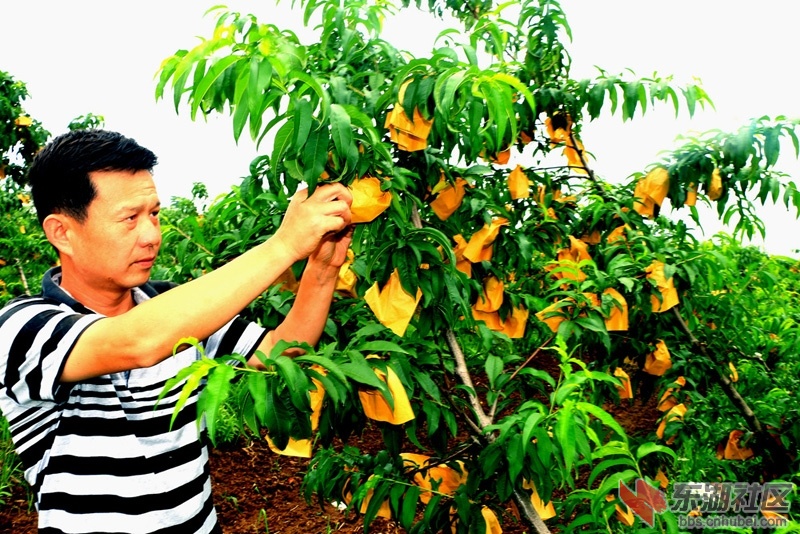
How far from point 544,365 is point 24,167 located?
4.66 m

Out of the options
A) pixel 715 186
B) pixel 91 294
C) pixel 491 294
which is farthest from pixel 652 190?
pixel 91 294

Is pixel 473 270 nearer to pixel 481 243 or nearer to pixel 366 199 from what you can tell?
pixel 481 243

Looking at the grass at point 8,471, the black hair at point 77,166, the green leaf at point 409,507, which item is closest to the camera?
the black hair at point 77,166

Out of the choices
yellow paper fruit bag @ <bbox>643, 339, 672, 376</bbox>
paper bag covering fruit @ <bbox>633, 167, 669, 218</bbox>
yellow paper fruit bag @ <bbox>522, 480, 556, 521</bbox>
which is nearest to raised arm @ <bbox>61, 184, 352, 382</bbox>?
yellow paper fruit bag @ <bbox>522, 480, 556, 521</bbox>

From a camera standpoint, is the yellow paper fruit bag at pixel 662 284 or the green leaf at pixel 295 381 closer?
the green leaf at pixel 295 381

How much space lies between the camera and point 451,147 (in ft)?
Answer: 5.16

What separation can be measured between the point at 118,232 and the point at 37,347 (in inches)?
9.4

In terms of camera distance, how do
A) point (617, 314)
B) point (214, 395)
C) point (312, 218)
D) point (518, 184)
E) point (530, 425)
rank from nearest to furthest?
point (214, 395) → point (312, 218) → point (530, 425) → point (617, 314) → point (518, 184)

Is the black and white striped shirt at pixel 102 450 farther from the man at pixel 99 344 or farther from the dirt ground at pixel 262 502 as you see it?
the dirt ground at pixel 262 502

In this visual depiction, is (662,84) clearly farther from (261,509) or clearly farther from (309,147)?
(261,509)

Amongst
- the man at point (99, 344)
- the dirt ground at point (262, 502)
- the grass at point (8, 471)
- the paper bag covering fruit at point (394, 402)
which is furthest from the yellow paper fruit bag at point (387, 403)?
the grass at point (8, 471)

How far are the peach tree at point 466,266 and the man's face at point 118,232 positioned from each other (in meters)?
0.20

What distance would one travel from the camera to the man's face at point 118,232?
3.87 feet

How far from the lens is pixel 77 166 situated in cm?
118
